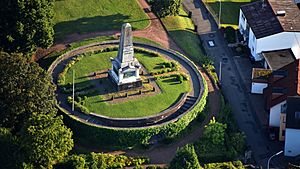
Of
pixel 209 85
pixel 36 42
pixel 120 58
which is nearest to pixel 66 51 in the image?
pixel 36 42

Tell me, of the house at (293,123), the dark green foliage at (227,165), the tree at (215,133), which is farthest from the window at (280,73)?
the dark green foliage at (227,165)

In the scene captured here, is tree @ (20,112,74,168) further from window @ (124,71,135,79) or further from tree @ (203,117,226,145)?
tree @ (203,117,226,145)

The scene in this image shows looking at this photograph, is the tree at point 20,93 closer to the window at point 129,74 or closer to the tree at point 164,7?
the window at point 129,74

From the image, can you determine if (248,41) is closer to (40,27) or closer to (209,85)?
(209,85)

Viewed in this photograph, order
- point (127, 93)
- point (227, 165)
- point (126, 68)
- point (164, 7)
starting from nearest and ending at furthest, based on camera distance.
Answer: point (227, 165)
point (126, 68)
point (127, 93)
point (164, 7)

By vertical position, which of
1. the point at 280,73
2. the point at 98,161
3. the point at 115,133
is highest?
the point at 280,73

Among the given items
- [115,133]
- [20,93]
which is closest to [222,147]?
[115,133]

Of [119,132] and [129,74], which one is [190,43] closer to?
[129,74]
